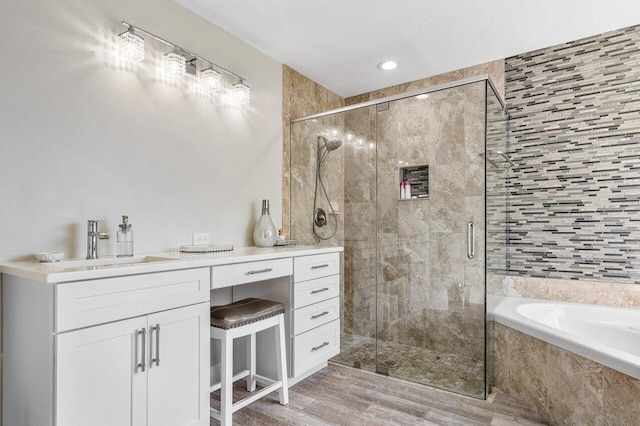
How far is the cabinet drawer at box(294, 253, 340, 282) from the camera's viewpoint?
2.28m

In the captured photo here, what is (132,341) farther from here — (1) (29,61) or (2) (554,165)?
(2) (554,165)

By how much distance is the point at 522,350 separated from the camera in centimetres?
219

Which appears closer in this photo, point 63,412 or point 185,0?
point 63,412

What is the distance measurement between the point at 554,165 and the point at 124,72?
116 inches

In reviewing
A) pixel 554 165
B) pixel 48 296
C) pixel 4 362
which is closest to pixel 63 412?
pixel 48 296

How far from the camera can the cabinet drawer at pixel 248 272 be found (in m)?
1.77

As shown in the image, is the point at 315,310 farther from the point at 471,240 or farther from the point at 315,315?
the point at 471,240

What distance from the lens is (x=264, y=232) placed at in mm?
2537

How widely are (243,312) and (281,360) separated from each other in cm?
42

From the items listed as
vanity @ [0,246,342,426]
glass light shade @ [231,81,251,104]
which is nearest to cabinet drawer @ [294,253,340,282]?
vanity @ [0,246,342,426]

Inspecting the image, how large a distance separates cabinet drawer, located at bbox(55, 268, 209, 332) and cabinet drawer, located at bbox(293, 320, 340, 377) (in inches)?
32.8

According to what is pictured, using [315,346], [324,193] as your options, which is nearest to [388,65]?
[324,193]

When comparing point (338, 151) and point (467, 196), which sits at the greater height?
point (338, 151)

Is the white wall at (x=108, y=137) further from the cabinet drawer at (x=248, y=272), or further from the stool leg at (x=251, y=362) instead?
the stool leg at (x=251, y=362)
